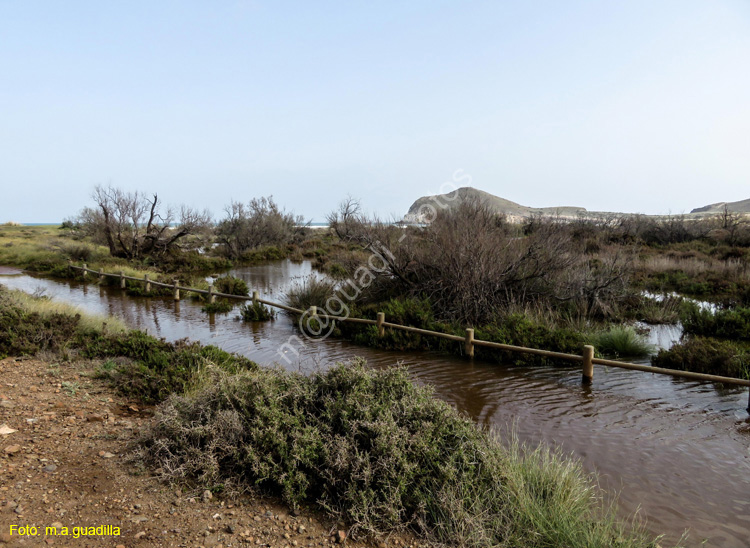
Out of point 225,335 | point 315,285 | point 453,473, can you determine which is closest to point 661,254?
point 315,285

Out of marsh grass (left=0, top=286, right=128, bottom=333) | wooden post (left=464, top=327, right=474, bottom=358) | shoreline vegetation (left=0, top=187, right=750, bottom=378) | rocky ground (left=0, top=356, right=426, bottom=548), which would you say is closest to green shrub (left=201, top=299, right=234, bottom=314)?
shoreline vegetation (left=0, top=187, right=750, bottom=378)

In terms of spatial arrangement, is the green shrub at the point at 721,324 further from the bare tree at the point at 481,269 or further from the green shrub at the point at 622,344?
the green shrub at the point at 622,344

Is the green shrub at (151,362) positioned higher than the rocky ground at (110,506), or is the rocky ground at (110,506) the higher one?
the green shrub at (151,362)

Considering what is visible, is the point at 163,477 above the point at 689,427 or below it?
above

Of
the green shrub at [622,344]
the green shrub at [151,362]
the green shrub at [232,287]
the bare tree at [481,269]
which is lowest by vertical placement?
the green shrub at [622,344]

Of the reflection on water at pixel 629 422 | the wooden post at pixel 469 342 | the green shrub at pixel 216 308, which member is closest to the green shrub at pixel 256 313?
the green shrub at pixel 216 308

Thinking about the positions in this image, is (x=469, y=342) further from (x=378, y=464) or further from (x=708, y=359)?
(x=378, y=464)

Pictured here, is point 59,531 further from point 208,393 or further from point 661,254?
point 661,254

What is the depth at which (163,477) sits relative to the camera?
3445mm

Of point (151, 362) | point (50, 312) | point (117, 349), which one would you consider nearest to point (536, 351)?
point (151, 362)

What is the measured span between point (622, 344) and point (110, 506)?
29.1 feet

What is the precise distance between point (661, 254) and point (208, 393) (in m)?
23.5

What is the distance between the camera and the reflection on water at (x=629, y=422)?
4121 millimetres

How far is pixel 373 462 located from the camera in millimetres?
3381
